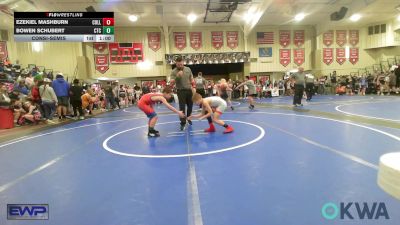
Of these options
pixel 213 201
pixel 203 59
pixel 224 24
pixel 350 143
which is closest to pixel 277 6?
pixel 224 24

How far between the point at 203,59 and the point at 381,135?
58.2ft

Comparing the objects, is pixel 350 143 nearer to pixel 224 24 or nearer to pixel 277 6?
pixel 277 6

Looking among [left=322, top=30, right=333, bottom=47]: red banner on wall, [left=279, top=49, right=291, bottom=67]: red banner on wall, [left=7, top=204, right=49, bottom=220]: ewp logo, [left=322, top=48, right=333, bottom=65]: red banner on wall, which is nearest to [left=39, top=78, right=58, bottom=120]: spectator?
[left=7, top=204, right=49, bottom=220]: ewp logo

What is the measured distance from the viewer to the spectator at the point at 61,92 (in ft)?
30.3

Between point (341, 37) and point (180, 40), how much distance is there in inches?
582

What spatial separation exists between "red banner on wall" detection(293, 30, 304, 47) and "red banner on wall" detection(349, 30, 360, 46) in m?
4.74

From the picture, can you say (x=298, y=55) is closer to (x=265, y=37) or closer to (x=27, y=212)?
(x=265, y=37)

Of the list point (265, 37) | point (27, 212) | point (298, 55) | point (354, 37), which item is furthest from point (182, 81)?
point (354, 37)

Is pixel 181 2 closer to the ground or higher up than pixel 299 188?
higher up

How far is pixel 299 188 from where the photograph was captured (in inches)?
106

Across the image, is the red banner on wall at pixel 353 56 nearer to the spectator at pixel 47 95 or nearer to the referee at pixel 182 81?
the referee at pixel 182 81

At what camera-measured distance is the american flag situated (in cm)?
2284

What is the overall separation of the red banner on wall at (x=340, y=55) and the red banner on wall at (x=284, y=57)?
185 inches

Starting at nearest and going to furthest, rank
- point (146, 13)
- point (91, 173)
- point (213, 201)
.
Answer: point (213, 201) → point (91, 173) → point (146, 13)
